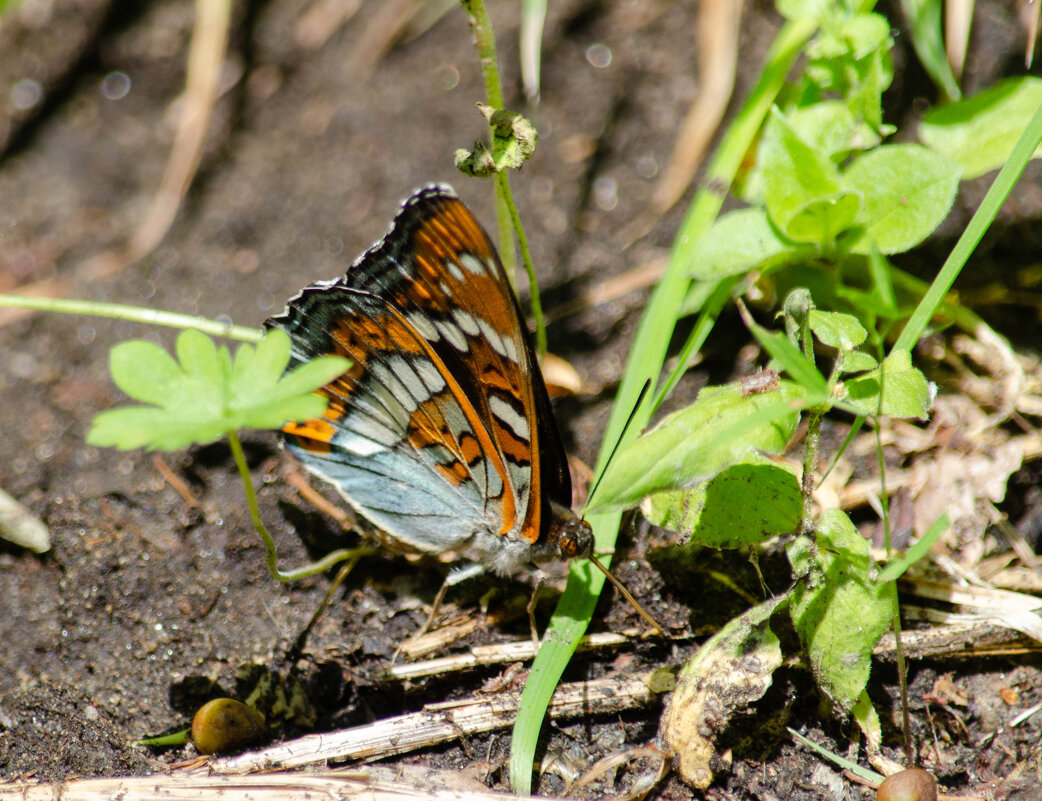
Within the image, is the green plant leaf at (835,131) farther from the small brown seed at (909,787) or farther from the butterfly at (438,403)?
the small brown seed at (909,787)

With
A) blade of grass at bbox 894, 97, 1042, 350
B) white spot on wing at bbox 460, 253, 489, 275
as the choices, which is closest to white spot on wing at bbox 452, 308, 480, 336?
white spot on wing at bbox 460, 253, 489, 275

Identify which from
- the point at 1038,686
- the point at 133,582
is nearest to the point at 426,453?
the point at 133,582

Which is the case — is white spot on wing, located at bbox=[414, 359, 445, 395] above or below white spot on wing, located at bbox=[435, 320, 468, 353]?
below

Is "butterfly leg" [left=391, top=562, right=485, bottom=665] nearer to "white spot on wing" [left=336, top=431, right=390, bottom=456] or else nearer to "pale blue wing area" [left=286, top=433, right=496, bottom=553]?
"pale blue wing area" [left=286, top=433, right=496, bottom=553]

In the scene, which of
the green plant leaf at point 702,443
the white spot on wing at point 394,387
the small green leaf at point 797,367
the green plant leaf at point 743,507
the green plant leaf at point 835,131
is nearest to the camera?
the small green leaf at point 797,367

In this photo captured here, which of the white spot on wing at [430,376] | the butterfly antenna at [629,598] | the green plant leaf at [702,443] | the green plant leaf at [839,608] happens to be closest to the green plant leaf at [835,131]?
the green plant leaf at [702,443]

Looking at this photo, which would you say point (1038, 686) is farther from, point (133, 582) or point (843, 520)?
point (133, 582)
